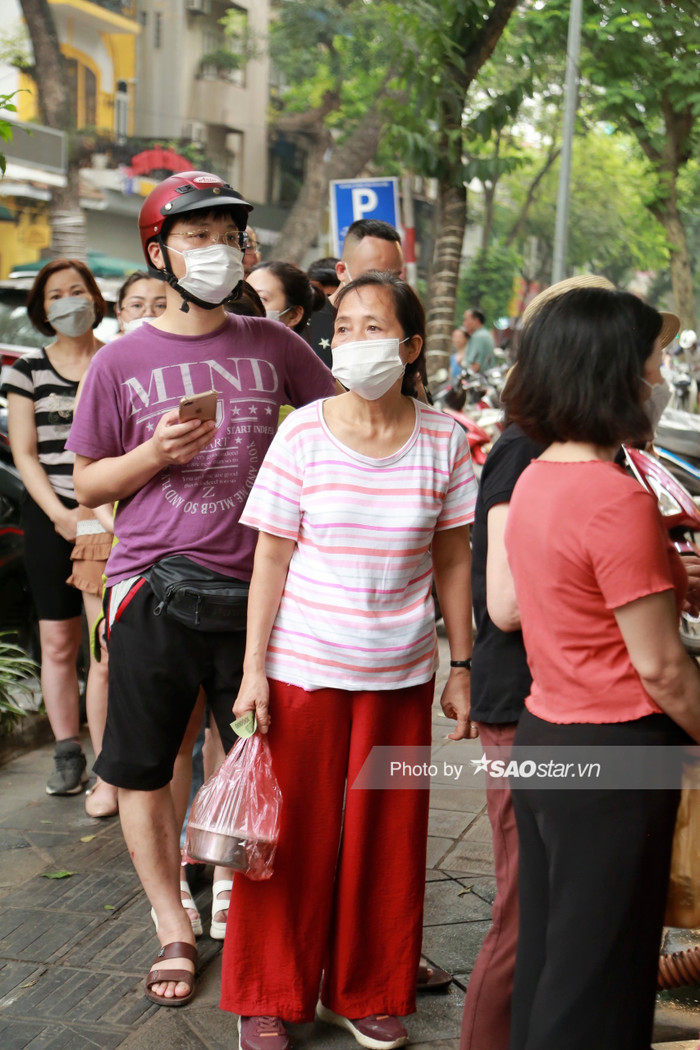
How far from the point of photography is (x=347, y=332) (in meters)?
2.98

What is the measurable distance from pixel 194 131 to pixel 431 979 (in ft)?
99.9

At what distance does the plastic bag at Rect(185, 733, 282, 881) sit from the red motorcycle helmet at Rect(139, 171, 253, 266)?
1385 millimetres

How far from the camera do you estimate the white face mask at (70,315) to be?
482 centimetres

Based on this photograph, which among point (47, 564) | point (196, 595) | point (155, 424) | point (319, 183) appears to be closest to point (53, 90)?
point (319, 183)

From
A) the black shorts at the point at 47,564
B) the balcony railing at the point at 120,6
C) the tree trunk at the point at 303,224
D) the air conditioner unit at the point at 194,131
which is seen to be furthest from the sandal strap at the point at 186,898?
the air conditioner unit at the point at 194,131

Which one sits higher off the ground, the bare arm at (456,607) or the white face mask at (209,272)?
the white face mask at (209,272)

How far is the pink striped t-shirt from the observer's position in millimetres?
2873

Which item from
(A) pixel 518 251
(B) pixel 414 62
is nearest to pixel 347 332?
(B) pixel 414 62

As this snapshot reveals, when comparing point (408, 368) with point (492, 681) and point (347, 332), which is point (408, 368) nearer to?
point (347, 332)

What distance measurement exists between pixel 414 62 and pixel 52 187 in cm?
1474

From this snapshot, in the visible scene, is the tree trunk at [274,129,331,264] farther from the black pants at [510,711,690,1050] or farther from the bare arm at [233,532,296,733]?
the black pants at [510,711,690,1050]

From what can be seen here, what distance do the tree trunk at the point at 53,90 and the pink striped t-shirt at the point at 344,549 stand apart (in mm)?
18095

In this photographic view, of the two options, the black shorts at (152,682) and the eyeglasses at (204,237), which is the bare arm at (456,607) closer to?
the black shorts at (152,682)

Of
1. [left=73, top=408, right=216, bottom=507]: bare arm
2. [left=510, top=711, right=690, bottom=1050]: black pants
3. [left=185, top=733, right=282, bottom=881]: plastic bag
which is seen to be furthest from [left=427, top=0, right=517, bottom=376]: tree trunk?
[left=510, top=711, right=690, bottom=1050]: black pants
